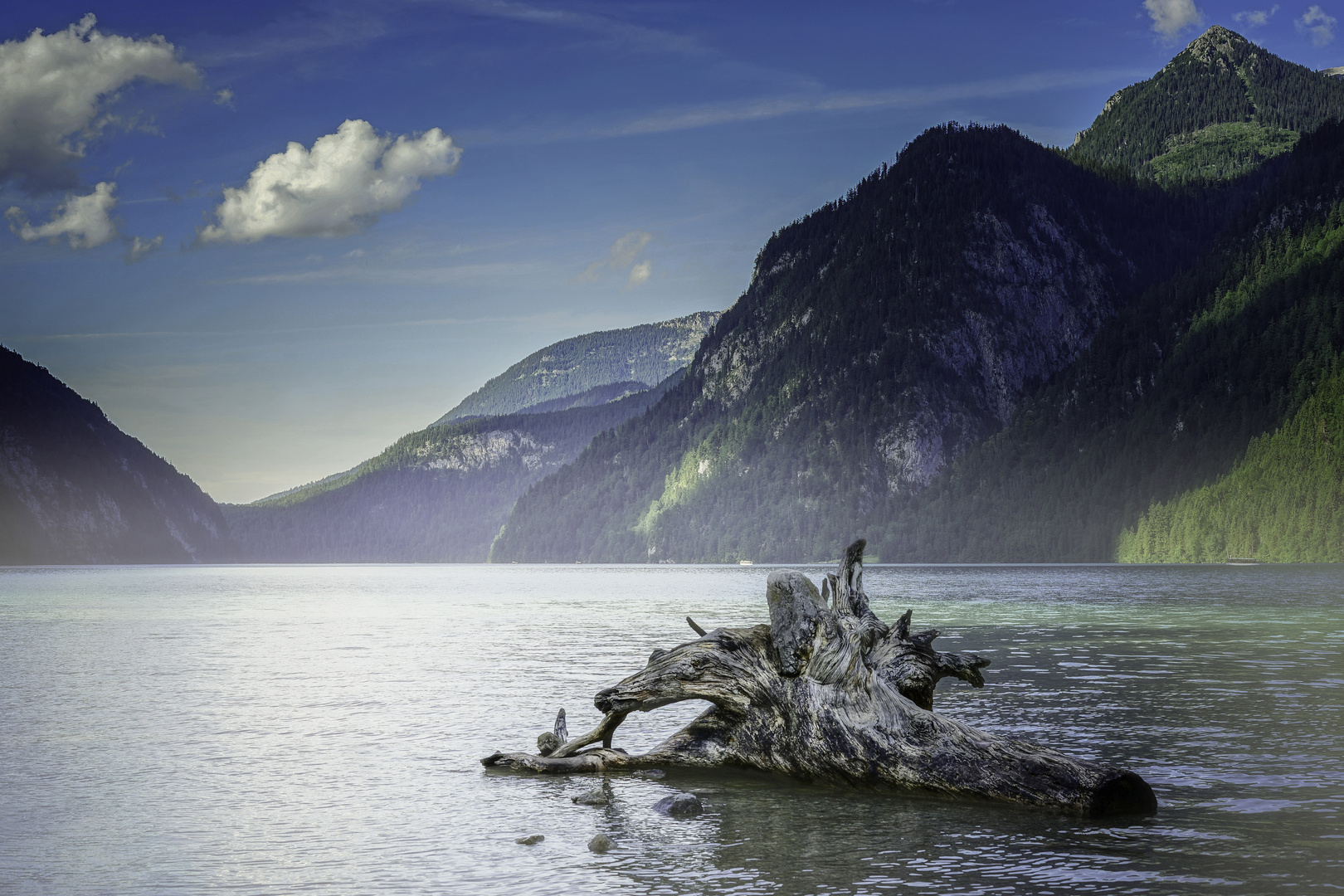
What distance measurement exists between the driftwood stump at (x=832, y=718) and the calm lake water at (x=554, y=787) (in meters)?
A: 0.48

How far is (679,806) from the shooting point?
1761cm

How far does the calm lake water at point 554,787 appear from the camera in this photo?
1385 centimetres

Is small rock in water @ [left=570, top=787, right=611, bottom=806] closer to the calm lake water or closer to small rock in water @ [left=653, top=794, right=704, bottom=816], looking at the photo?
the calm lake water

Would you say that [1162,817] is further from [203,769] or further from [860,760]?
[203,769]

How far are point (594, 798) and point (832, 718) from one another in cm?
421

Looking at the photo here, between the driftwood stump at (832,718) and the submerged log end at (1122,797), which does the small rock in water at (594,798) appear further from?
the submerged log end at (1122,797)

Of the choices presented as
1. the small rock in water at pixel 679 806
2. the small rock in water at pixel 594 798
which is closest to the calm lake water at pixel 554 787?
the small rock in water at pixel 679 806

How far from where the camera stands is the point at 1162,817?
53.9 feet

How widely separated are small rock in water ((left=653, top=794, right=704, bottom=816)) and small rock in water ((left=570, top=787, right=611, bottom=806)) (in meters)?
1.05

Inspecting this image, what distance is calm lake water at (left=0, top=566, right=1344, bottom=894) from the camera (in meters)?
13.9

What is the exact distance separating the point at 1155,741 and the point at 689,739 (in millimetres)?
9358

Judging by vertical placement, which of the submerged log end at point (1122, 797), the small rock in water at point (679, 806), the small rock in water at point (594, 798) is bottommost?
the small rock in water at point (594, 798)

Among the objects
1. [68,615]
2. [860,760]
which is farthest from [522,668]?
[68,615]

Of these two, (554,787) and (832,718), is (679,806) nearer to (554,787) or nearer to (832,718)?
(832,718)
